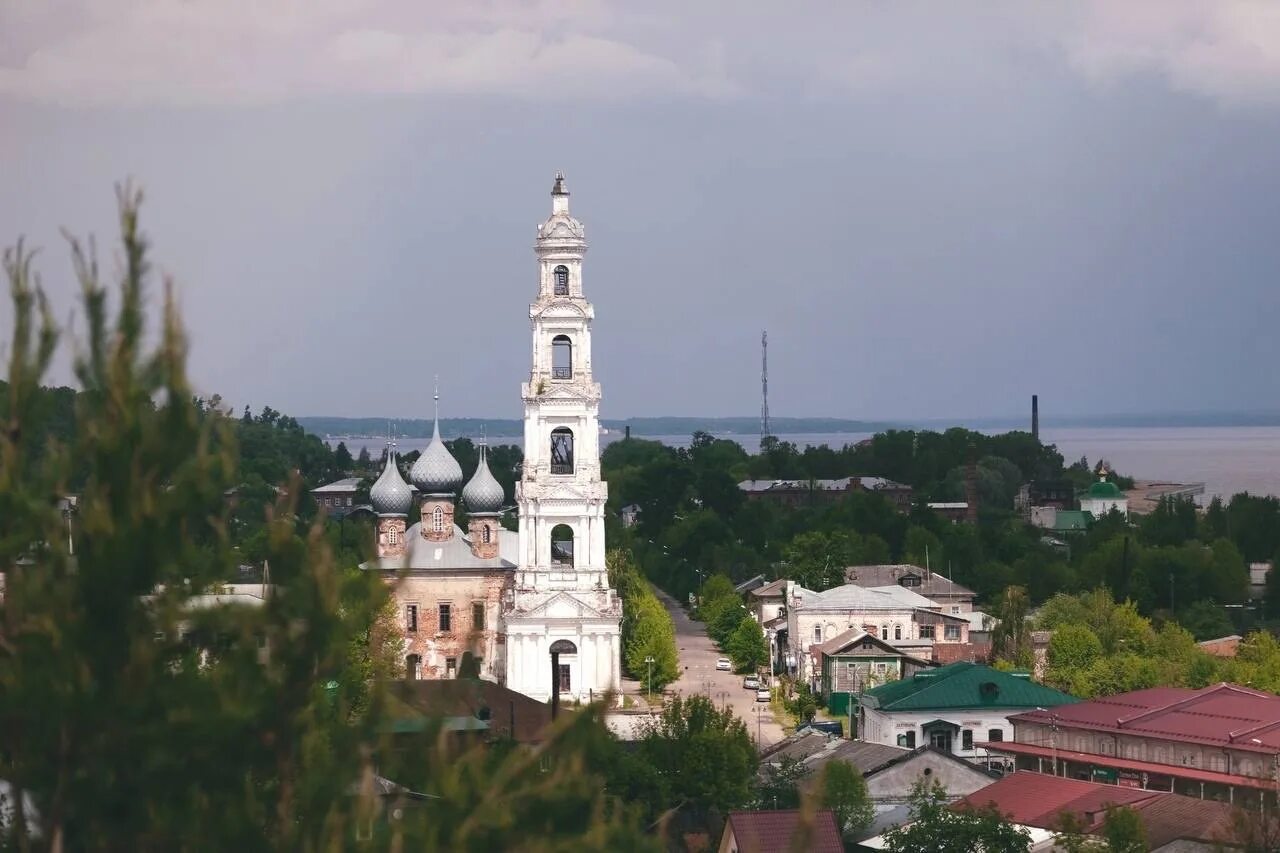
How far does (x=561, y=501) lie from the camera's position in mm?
48438

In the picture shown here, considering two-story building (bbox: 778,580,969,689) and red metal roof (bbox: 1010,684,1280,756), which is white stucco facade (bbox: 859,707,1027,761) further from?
two-story building (bbox: 778,580,969,689)

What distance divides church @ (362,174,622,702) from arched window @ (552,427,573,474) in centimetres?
2

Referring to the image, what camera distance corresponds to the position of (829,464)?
13462 centimetres

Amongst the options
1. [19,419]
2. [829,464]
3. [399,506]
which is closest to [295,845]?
[19,419]

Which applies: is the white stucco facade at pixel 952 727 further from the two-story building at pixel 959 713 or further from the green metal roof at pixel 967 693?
the green metal roof at pixel 967 693

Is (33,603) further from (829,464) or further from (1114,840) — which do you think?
(829,464)

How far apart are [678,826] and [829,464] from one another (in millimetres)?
102571

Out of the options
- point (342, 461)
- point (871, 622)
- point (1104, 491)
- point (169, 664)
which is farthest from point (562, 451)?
point (342, 461)

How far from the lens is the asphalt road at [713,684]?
44.9 meters

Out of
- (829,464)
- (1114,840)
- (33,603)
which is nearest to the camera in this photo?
(33,603)

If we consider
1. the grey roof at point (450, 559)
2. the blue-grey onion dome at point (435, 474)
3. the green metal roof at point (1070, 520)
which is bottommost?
the green metal roof at point (1070, 520)

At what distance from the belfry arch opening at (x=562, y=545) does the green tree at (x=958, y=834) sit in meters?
20.2

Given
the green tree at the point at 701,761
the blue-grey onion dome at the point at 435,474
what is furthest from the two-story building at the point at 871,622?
the green tree at the point at 701,761

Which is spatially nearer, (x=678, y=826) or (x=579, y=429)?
(x=678, y=826)
